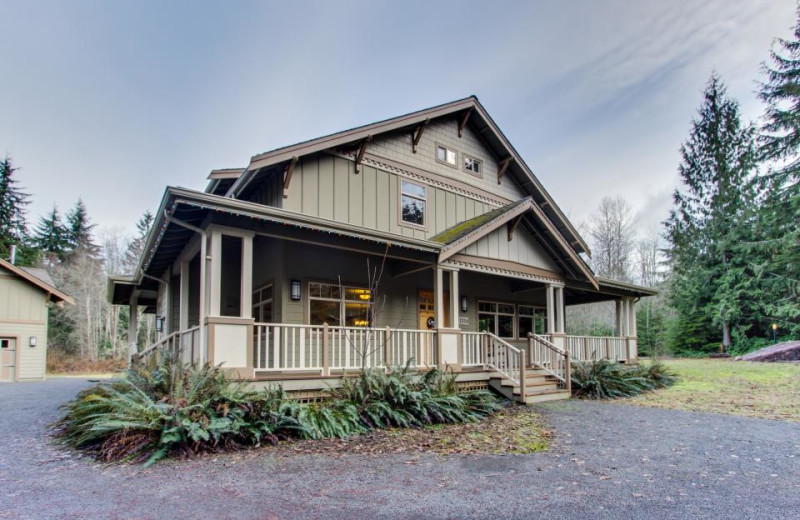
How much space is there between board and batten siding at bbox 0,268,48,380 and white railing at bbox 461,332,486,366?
18.2 metres

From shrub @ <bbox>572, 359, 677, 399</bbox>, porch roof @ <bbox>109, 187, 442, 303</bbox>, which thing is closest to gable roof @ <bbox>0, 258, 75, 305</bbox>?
porch roof @ <bbox>109, 187, 442, 303</bbox>

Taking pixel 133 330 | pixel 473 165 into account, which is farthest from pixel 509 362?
pixel 133 330

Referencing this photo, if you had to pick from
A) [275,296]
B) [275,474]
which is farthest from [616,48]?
[275,474]

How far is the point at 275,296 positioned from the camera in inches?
387

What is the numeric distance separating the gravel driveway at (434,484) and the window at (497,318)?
24.5ft

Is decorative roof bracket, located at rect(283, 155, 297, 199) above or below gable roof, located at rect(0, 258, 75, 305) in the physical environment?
above

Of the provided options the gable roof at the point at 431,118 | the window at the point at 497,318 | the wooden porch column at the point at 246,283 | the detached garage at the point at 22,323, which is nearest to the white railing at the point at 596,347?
the window at the point at 497,318

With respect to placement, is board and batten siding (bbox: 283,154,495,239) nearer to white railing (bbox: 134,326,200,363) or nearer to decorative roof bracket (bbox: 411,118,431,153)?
decorative roof bracket (bbox: 411,118,431,153)

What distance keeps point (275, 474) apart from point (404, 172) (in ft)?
27.7

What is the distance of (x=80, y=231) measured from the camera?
3981 cm

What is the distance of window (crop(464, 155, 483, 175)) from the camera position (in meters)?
13.6

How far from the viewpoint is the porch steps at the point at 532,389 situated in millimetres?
10188

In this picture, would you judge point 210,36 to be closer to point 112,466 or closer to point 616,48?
point 616,48

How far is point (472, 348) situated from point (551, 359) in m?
2.36
